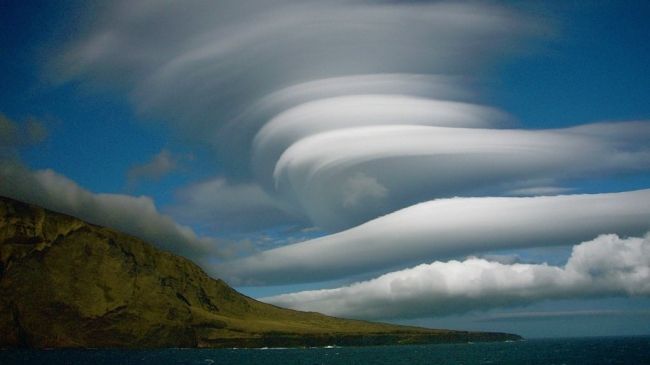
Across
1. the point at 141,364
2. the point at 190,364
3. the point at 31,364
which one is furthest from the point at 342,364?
the point at 31,364

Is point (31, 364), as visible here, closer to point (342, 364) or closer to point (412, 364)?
point (342, 364)

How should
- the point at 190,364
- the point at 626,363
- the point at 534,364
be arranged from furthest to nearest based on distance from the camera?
the point at 190,364 → the point at 534,364 → the point at 626,363

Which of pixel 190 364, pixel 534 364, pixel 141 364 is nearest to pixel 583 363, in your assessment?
pixel 534 364

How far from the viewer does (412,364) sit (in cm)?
19962

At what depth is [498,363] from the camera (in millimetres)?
194250

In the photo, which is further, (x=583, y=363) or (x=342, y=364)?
(x=342, y=364)

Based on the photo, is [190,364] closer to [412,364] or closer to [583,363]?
[412,364]

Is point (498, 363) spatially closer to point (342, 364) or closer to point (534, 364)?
point (534, 364)

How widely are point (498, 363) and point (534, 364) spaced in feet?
40.4

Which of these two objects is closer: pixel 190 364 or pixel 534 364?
pixel 534 364

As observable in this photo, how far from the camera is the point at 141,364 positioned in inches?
7756

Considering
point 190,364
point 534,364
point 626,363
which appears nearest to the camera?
point 626,363

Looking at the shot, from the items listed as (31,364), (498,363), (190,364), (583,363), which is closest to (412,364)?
(498,363)

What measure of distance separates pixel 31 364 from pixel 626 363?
18454cm
